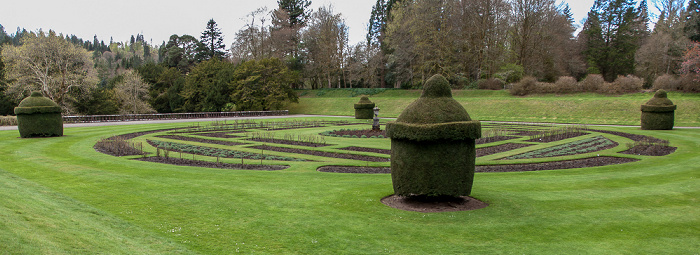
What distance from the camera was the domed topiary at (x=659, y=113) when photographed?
23.8 meters

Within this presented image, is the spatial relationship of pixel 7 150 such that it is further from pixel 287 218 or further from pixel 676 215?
pixel 676 215

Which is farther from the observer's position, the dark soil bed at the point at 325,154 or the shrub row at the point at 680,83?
the shrub row at the point at 680,83

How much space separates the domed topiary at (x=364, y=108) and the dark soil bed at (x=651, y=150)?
2256 centimetres

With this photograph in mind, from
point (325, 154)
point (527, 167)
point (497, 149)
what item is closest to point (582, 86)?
point (497, 149)

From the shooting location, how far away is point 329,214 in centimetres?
754

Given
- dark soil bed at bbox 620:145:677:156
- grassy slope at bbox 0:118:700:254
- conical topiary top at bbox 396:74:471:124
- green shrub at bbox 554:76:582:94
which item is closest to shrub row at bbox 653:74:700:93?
green shrub at bbox 554:76:582:94

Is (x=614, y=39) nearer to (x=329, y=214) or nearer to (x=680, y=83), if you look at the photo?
(x=680, y=83)

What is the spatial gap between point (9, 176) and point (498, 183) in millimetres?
12547

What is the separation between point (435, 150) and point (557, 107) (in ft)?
115

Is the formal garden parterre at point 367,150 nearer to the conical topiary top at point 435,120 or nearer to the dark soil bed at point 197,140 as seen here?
the dark soil bed at point 197,140

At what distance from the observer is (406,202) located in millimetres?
8539

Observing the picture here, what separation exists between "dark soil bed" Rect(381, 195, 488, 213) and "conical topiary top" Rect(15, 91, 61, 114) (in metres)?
19.9

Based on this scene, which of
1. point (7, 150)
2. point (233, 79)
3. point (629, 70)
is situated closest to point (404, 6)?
point (233, 79)

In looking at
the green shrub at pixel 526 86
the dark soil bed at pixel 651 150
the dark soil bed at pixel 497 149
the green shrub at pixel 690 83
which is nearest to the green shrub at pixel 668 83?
the green shrub at pixel 690 83
